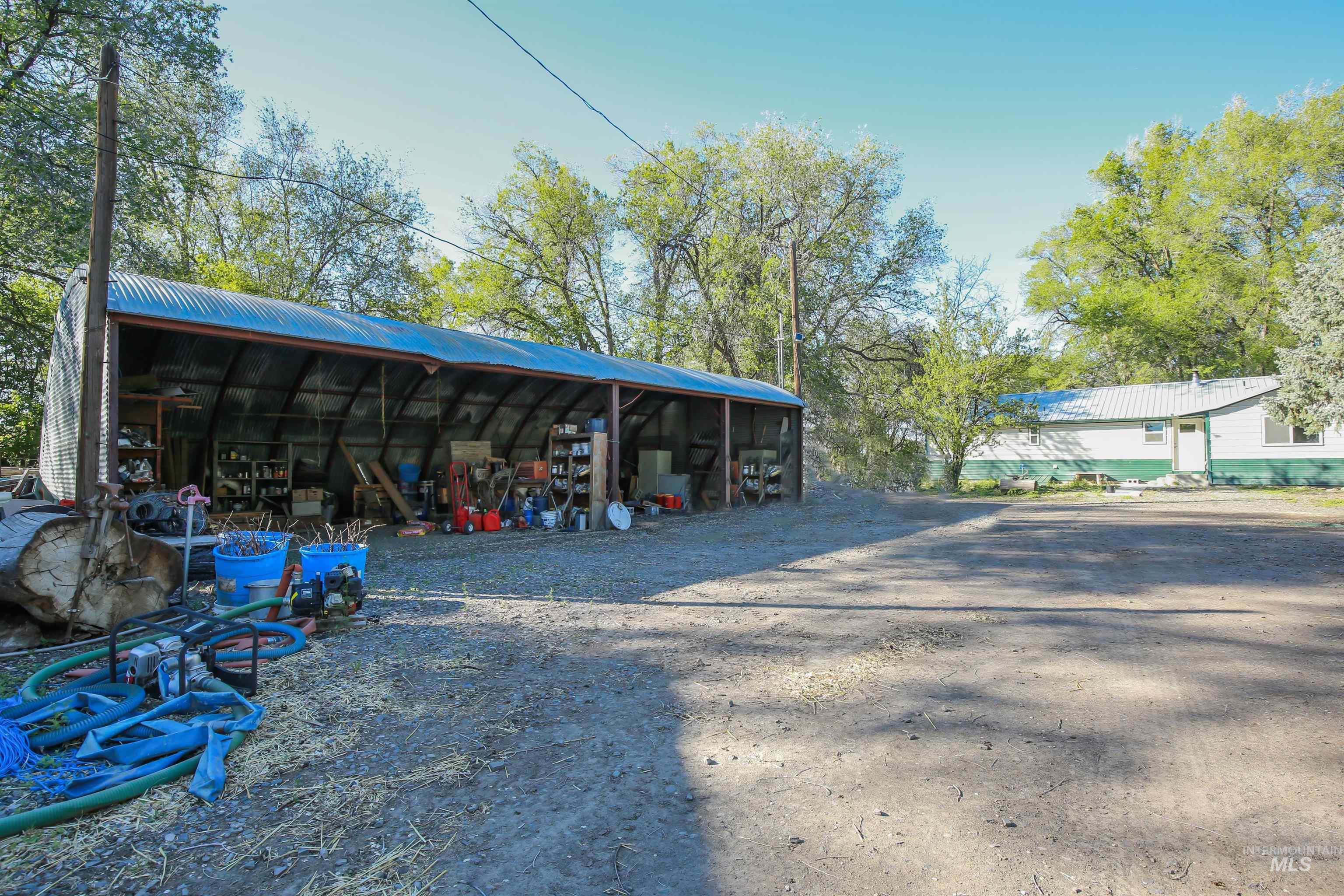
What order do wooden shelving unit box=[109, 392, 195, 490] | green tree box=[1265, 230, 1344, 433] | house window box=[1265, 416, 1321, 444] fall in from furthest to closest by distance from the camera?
house window box=[1265, 416, 1321, 444] → green tree box=[1265, 230, 1344, 433] → wooden shelving unit box=[109, 392, 195, 490]

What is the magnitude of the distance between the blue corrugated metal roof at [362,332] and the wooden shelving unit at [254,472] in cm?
289

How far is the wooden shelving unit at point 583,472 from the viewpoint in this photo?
42.3ft

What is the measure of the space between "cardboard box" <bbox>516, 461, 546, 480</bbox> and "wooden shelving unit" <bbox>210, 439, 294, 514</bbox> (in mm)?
4289

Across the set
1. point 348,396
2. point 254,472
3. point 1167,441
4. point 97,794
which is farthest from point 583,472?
point 1167,441

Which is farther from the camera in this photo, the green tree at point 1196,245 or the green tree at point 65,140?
the green tree at point 1196,245

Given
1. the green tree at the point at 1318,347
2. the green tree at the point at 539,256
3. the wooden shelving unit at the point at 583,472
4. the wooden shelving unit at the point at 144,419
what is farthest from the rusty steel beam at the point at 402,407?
the green tree at the point at 1318,347

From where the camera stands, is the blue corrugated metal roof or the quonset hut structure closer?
the blue corrugated metal roof

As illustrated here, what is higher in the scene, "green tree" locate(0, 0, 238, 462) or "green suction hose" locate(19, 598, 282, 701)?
"green tree" locate(0, 0, 238, 462)

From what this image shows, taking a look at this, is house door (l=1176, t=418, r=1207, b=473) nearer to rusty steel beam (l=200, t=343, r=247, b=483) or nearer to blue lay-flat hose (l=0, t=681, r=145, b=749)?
rusty steel beam (l=200, t=343, r=247, b=483)

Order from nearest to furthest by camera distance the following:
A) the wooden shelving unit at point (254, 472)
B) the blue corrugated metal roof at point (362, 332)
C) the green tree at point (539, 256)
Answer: the blue corrugated metal roof at point (362, 332)
the wooden shelving unit at point (254, 472)
the green tree at point (539, 256)

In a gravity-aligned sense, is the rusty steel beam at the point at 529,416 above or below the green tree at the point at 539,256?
below

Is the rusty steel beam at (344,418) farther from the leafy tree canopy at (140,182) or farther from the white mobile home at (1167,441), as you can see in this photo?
the white mobile home at (1167,441)

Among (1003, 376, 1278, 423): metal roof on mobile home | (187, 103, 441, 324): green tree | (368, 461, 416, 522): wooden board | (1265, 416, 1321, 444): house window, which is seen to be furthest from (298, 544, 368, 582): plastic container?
(1265, 416, 1321, 444): house window

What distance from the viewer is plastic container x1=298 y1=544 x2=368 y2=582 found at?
5613 mm
